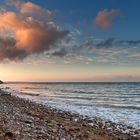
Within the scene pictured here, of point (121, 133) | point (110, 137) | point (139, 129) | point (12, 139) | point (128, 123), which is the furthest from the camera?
point (128, 123)

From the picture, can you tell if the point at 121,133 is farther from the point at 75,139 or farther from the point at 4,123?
the point at 4,123

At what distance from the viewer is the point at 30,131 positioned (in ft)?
39.2

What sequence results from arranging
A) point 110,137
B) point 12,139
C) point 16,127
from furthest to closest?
point 110,137
point 16,127
point 12,139

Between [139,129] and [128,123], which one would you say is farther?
[128,123]

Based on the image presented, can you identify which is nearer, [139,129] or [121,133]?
[121,133]

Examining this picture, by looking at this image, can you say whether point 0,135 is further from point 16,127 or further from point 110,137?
point 110,137

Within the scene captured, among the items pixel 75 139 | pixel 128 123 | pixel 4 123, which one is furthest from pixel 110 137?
pixel 128 123

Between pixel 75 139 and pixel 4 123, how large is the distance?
127 inches

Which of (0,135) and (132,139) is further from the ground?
(0,135)

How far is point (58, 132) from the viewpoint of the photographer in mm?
12711

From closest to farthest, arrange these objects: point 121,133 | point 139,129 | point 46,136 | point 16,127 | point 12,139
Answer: point 12,139 < point 46,136 < point 16,127 < point 121,133 < point 139,129

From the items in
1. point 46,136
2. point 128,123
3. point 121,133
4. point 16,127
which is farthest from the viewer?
point 128,123

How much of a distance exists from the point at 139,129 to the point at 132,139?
134 inches

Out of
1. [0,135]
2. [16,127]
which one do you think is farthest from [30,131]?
[0,135]
